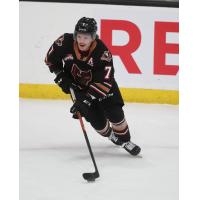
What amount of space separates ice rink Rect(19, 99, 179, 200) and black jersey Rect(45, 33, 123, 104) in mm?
290

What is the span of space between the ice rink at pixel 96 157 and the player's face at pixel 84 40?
1.59ft

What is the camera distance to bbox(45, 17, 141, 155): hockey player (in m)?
2.01

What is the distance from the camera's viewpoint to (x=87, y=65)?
2.06 metres

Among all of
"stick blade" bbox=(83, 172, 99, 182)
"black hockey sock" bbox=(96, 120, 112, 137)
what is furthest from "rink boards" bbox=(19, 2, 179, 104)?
"stick blade" bbox=(83, 172, 99, 182)

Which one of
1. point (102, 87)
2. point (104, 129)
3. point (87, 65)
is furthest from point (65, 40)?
point (104, 129)

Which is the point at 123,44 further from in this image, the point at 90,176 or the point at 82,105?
the point at 90,176

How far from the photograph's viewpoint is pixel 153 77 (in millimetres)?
2930

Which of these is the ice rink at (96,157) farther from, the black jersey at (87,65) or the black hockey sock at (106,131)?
the black jersey at (87,65)

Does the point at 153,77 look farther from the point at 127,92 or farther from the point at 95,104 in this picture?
the point at 95,104

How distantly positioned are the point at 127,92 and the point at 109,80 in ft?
3.03

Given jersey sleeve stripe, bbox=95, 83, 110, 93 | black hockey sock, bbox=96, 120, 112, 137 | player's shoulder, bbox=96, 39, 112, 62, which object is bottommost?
black hockey sock, bbox=96, 120, 112, 137

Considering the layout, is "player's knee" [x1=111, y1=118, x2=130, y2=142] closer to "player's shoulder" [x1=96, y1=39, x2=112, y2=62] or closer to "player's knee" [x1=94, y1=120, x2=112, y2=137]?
"player's knee" [x1=94, y1=120, x2=112, y2=137]

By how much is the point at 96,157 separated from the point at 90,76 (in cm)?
36
